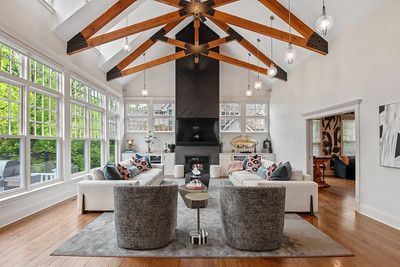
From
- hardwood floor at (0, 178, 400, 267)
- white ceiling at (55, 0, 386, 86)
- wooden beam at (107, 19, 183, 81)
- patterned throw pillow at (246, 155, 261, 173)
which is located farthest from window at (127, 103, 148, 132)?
hardwood floor at (0, 178, 400, 267)

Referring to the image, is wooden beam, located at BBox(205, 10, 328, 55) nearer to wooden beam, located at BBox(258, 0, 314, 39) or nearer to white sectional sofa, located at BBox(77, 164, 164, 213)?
wooden beam, located at BBox(258, 0, 314, 39)

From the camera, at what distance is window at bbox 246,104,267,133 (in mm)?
10164

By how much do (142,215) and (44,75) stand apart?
12.5 feet

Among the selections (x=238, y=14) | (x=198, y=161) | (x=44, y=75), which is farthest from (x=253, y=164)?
(x=44, y=75)

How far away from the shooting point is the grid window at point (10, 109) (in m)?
3.98

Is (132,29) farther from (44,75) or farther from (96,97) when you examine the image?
(96,97)

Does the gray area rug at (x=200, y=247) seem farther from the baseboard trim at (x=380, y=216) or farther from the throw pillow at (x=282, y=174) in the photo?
the baseboard trim at (x=380, y=216)

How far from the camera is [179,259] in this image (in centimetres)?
277

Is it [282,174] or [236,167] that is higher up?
[282,174]

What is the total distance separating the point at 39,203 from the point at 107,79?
174 inches

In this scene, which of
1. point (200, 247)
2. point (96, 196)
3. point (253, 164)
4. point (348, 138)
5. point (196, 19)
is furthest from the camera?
point (348, 138)

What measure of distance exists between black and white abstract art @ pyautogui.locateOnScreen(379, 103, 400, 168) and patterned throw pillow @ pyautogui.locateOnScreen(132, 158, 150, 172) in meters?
5.22

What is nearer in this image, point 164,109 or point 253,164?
point 253,164

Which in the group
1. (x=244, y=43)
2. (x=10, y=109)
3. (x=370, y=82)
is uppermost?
(x=244, y=43)
